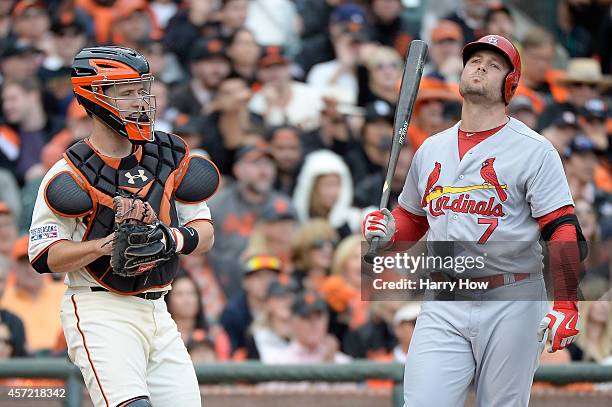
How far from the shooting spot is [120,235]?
175 inches

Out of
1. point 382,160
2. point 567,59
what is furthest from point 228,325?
point 567,59

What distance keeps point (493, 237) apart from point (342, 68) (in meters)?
5.02

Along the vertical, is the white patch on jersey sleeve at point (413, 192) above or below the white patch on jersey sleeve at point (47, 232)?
above

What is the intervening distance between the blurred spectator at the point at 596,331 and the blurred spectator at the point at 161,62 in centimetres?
350

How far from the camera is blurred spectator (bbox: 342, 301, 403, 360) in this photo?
759 centimetres

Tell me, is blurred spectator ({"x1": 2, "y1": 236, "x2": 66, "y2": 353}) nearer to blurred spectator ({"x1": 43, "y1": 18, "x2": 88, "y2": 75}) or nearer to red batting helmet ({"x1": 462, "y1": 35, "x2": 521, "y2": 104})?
blurred spectator ({"x1": 43, "y1": 18, "x2": 88, "y2": 75})

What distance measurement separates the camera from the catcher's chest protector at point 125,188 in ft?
15.2

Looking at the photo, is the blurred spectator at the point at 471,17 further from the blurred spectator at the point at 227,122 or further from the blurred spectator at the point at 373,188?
→ the blurred spectator at the point at 227,122

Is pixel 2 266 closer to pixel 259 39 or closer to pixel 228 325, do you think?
pixel 228 325

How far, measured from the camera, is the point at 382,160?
9.05 meters

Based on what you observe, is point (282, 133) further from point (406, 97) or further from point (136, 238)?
point (136, 238)

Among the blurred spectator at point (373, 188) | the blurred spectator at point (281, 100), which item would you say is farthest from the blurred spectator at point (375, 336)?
the blurred spectator at point (281, 100)

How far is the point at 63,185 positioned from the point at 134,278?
1.46 feet

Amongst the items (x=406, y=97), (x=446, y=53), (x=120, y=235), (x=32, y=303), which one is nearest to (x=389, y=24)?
(x=446, y=53)
